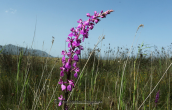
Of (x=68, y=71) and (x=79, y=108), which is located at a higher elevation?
(x=68, y=71)

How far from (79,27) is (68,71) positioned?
433mm

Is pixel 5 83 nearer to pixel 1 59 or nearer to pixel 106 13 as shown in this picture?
pixel 1 59

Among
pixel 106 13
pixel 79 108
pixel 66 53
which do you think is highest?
pixel 106 13

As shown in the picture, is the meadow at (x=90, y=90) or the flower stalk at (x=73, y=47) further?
the meadow at (x=90, y=90)

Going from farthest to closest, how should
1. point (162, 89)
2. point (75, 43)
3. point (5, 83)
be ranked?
point (162, 89) < point (5, 83) < point (75, 43)

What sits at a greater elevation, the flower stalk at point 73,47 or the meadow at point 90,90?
the flower stalk at point 73,47

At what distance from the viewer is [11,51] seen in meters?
7.27

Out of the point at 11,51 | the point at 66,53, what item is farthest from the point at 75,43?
the point at 11,51

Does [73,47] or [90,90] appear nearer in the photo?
[73,47]

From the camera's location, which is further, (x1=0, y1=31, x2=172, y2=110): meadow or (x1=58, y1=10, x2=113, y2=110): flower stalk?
(x1=0, y1=31, x2=172, y2=110): meadow

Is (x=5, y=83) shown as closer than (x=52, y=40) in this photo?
No

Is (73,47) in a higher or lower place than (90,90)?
higher

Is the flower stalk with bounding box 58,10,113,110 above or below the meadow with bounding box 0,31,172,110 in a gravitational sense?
above

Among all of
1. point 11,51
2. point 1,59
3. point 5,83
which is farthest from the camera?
point 11,51
